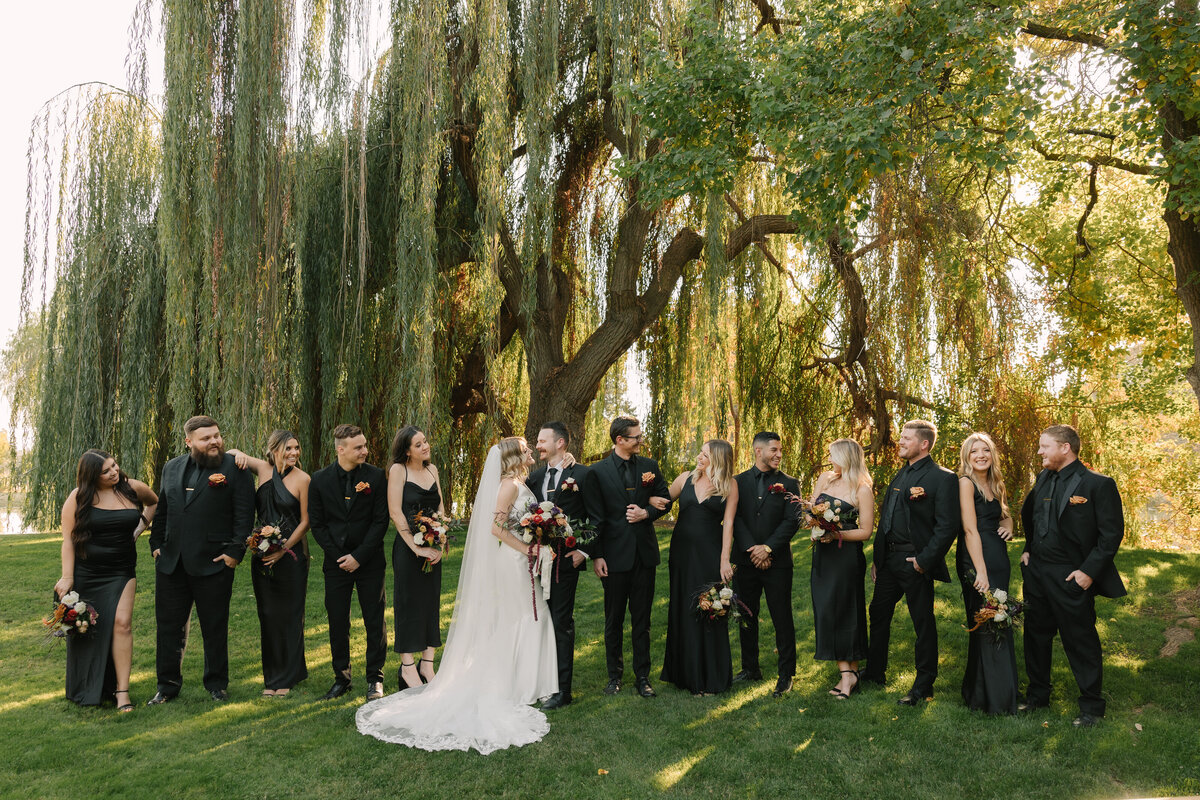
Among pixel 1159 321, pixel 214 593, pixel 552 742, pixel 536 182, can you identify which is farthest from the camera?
pixel 1159 321

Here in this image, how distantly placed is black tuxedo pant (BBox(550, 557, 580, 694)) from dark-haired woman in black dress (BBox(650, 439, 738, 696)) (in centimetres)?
73

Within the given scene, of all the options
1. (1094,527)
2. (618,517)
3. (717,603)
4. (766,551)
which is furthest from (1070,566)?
(618,517)

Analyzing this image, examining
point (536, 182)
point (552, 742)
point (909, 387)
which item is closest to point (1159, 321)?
point (909, 387)

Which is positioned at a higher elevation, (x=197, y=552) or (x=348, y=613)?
(x=197, y=552)

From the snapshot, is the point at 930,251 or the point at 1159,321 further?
the point at 1159,321

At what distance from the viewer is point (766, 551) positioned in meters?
5.80

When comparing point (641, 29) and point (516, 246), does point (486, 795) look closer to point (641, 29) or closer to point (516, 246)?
point (516, 246)

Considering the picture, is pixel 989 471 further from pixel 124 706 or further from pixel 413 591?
pixel 124 706

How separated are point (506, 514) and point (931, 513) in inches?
112

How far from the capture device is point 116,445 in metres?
9.03

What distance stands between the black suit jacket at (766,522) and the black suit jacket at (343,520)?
2552 millimetres

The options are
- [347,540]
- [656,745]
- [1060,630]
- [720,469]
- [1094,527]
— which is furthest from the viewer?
[720,469]

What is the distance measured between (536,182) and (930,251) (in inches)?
168

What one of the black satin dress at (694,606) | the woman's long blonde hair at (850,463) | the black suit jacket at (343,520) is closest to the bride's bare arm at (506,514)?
the black suit jacket at (343,520)
